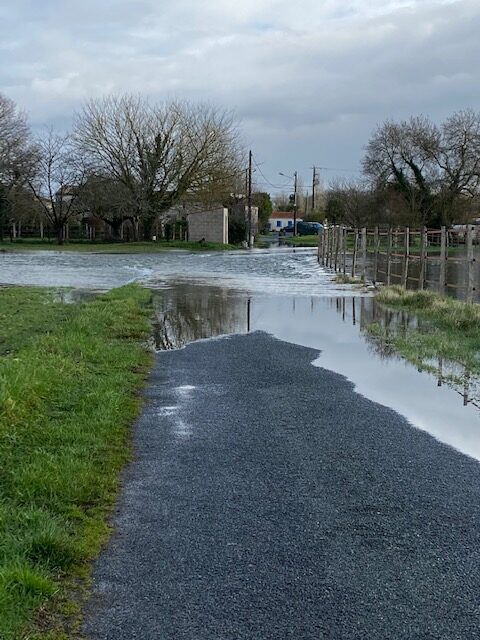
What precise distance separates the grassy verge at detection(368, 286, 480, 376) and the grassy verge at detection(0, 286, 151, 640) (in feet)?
13.0

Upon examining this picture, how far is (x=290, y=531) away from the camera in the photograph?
4.27 meters

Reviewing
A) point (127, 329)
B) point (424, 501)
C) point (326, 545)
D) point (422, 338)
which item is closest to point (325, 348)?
point (422, 338)

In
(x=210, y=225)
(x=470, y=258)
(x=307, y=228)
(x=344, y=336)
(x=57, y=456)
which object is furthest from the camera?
(x=307, y=228)

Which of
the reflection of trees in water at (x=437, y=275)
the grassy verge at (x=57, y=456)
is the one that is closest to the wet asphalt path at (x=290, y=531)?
the grassy verge at (x=57, y=456)

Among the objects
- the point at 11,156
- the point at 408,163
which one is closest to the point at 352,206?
the point at 408,163

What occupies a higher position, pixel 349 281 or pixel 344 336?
pixel 349 281

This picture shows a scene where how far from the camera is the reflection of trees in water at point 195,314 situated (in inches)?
498

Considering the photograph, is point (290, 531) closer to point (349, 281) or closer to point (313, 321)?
point (313, 321)

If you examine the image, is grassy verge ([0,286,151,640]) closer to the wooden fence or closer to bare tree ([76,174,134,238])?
the wooden fence

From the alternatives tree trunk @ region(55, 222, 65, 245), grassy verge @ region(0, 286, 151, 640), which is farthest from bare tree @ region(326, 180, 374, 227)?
grassy verge @ region(0, 286, 151, 640)

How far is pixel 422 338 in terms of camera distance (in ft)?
38.9

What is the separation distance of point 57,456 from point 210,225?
62729 millimetres

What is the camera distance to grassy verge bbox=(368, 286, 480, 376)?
10.1m

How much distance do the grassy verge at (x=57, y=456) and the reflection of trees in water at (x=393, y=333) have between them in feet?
11.7
